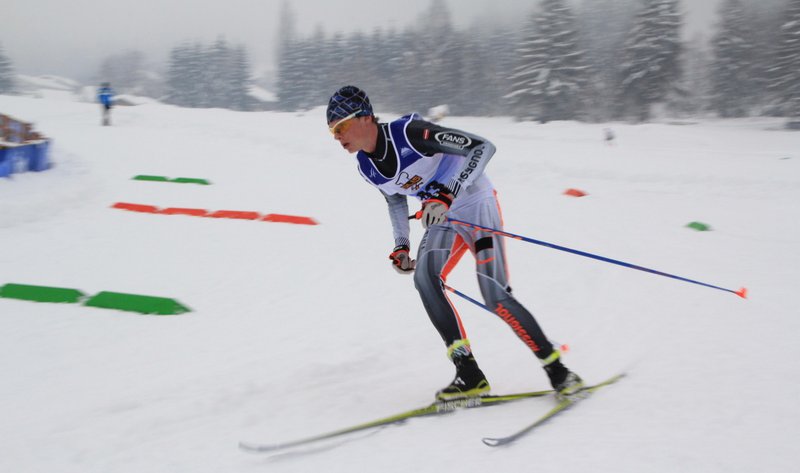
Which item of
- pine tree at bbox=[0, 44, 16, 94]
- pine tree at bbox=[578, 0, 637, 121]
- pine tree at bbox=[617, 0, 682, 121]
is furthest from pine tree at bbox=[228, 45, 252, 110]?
pine tree at bbox=[617, 0, 682, 121]

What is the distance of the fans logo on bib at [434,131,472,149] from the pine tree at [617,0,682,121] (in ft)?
150

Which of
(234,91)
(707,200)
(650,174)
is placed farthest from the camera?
(234,91)

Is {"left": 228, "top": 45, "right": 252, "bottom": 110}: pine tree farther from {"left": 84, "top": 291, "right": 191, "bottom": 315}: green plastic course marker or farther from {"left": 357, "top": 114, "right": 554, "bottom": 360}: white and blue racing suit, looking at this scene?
{"left": 357, "top": 114, "right": 554, "bottom": 360}: white and blue racing suit

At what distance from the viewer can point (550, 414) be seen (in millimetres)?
3148

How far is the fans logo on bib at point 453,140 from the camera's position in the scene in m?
3.29

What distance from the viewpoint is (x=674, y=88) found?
147ft

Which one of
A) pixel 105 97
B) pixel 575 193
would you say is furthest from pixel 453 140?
pixel 105 97

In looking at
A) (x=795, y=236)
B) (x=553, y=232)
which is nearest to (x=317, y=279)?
(x=553, y=232)

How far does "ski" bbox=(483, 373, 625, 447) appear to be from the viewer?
2846 mm

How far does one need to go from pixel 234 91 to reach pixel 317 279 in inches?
2969

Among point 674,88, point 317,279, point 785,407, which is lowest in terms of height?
point 317,279

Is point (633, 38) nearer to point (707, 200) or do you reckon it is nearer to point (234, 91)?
point (707, 200)

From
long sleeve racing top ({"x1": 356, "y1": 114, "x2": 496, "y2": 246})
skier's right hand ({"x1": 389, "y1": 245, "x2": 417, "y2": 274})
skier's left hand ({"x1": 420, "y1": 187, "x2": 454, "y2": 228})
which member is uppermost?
long sleeve racing top ({"x1": 356, "y1": 114, "x2": 496, "y2": 246})

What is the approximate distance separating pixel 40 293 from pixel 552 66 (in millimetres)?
43345
